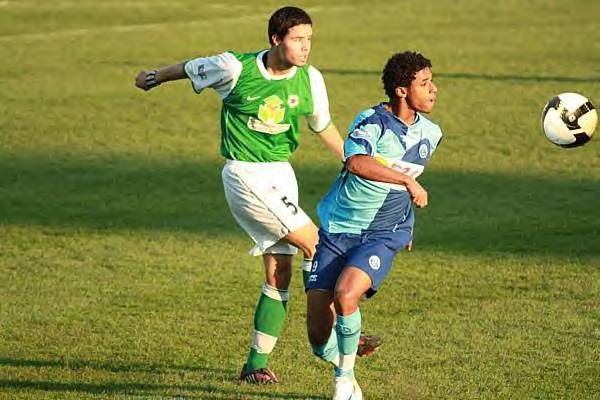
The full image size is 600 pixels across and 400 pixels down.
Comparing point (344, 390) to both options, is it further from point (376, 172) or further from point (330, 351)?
point (376, 172)

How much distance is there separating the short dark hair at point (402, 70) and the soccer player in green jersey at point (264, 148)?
825 millimetres

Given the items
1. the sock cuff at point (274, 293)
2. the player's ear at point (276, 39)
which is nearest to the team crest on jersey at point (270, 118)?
the player's ear at point (276, 39)

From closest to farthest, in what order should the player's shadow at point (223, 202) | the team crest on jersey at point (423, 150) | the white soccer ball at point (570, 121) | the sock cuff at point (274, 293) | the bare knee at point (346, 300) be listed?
the bare knee at point (346, 300) < the team crest on jersey at point (423, 150) < the sock cuff at point (274, 293) < the white soccer ball at point (570, 121) < the player's shadow at point (223, 202)

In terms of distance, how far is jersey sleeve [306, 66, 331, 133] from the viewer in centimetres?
869

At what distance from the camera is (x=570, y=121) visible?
948 centimetres

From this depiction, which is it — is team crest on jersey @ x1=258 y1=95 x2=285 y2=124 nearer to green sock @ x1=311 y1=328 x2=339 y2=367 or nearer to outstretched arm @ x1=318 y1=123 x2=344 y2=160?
outstretched arm @ x1=318 y1=123 x2=344 y2=160

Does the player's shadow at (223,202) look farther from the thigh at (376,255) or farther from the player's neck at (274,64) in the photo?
the thigh at (376,255)

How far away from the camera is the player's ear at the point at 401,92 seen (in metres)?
7.84

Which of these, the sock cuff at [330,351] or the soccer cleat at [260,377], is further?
the soccer cleat at [260,377]

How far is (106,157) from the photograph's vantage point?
732 inches

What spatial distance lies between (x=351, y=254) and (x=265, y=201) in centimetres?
98

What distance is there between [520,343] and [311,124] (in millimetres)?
2230

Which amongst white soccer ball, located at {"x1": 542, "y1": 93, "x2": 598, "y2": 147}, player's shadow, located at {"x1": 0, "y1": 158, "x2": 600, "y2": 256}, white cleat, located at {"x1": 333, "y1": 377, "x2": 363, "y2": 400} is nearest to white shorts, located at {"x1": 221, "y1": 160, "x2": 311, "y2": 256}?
white cleat, located at {"x1": 333, "y1": 377, "x2": 363, "y2": 400}

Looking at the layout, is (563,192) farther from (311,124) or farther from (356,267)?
(356,267)
